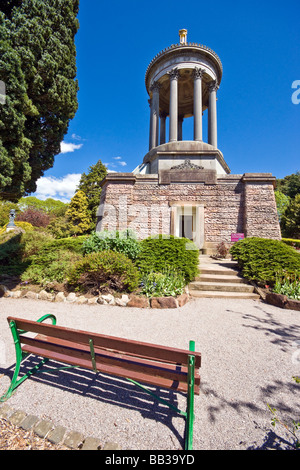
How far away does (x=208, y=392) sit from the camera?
2.44m

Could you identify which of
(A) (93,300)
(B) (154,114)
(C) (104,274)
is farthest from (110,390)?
(B) (154,114)

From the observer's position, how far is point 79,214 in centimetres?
2422

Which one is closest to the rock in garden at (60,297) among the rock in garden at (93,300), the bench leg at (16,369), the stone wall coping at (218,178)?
the rock in garden at (93,300)

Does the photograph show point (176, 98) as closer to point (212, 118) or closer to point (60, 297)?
point (212, 118)

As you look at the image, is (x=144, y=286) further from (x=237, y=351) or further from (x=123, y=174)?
(x=123, y=174)

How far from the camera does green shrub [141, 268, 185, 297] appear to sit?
580 centimetres

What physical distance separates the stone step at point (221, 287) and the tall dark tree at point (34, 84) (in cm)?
633

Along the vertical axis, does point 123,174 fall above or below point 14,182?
above

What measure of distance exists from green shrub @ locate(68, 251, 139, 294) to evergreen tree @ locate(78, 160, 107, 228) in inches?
789

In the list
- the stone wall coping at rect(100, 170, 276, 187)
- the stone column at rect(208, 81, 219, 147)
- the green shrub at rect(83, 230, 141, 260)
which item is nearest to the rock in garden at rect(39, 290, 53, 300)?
the green shrub at rect(83, 230, 141, 260)

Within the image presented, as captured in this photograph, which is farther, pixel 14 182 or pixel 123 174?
pixel 123 174

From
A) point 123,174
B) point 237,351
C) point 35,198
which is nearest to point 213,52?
point 123,174

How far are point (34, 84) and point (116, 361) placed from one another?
7375 millimetres
